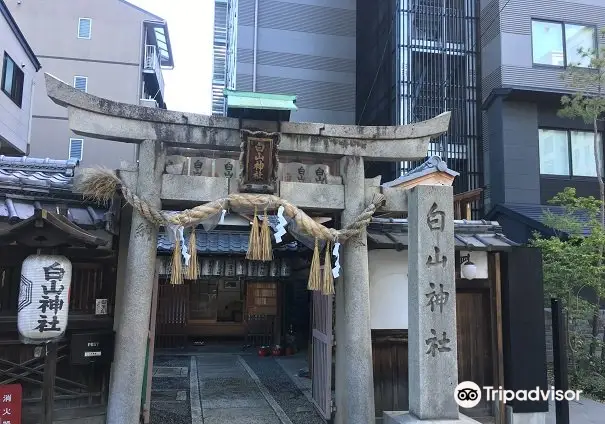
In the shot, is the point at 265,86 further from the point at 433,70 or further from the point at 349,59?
the point at 433,70

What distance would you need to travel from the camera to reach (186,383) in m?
12.1

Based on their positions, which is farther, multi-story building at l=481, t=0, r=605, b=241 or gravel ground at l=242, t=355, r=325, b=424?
multi-story building at l=481, t=0, r=605, b=241

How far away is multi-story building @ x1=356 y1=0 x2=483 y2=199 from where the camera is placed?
840 inches

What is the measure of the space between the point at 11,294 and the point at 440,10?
862 inches

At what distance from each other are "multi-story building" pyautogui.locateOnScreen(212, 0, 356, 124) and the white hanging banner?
2391cm

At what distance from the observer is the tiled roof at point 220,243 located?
14000 mm

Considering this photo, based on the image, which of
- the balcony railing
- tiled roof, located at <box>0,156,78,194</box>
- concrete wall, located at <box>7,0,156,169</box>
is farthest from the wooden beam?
the balcony railing

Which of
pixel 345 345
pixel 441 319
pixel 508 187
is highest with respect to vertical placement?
→ pixel 508 187

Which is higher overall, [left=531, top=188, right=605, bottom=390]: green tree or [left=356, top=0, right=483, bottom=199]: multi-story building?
[left=356, top=0, right=483, bottom=199]: multi-story building

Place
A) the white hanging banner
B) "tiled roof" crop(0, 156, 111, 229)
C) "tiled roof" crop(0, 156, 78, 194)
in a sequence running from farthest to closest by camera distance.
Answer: "tiled roof" crop(0, 156, 78, 194), "tiled roof" crop(0, 156, 111, 229), the white hanging banner

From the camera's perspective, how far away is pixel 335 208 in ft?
25.9

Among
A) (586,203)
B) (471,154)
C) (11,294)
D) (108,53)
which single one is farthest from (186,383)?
(108,53)

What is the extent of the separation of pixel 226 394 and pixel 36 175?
628cm

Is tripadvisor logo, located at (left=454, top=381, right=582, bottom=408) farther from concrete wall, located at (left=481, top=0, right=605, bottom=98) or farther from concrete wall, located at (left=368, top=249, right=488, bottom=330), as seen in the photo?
concrete wall, located at (left=481, top=0, right=605, bottom=98)
